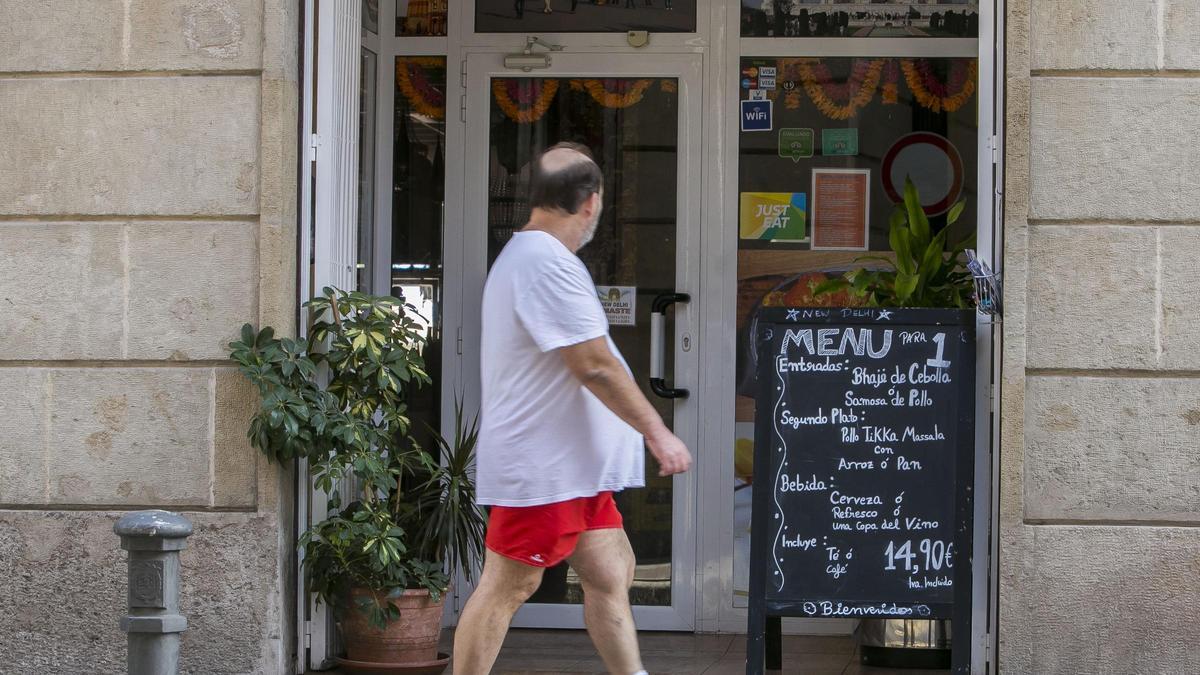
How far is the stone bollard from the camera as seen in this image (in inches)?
152

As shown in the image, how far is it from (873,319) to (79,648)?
3.18 meters

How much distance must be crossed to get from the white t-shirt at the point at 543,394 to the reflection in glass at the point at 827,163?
2623mm

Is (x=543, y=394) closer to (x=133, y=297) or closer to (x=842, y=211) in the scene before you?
(x=133, y=297)

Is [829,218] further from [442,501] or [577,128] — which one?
[442,501]

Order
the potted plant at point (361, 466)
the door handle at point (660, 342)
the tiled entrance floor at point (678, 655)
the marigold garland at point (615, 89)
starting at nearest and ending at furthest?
1. the potted plant at point (361, 466)
2. the tiled entrance floor at point (678, 655)
3. the door handle at point (660, 342)
4. the marigold garland at point (615, 89)

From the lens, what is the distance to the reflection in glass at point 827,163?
6.88 metres

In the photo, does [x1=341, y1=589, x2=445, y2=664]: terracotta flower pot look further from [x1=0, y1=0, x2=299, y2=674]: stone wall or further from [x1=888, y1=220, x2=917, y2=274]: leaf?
[x1=888, y1=220, x2=917, y2=274]: leaf

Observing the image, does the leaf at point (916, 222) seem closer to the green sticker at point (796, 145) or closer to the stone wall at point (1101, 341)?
the stone wall at point (1101, 341)

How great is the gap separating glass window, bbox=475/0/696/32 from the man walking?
8.60 feet

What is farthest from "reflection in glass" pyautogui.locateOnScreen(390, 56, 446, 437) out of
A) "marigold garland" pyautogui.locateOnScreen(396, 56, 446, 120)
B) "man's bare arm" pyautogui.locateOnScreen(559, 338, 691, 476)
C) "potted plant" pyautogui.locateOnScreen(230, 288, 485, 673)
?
"man's bare arm" pyautogui.locateOnScreen(559, 338, 691, 476)

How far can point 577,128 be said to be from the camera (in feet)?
22.9

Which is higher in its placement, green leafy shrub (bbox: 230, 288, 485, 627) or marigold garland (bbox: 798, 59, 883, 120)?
marigold garland (bbox: 798, 59, 883, 120)

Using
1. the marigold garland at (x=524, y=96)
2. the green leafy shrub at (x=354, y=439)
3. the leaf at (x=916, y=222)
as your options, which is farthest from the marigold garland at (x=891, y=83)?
the green leafy shrub at (x=354, y=439)

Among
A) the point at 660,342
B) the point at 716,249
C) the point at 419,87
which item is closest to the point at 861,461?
the point at 660,342
